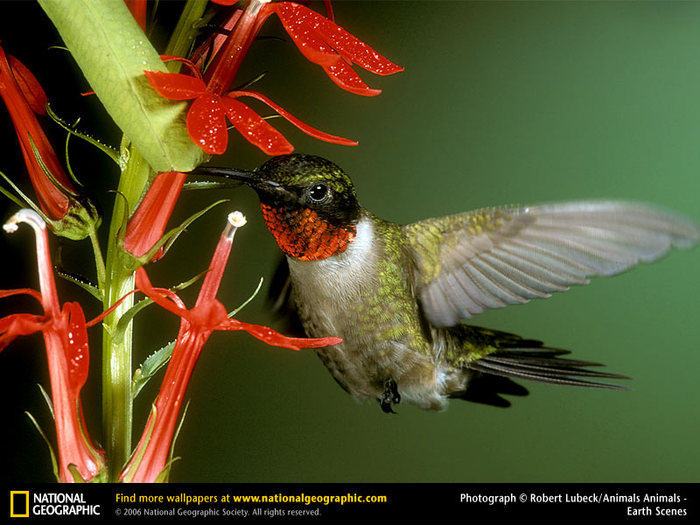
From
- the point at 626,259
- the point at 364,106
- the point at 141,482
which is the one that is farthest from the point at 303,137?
the point at 141,482

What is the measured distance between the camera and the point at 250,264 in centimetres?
126

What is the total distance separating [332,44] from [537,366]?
55 centimetres

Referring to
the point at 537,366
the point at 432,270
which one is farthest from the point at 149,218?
the point at 537,366

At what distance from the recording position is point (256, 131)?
44cm

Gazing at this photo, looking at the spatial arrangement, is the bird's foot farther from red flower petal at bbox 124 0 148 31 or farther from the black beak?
red flower petal at bbox 124 0 148 31

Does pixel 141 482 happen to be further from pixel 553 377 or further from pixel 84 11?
pixel 553 377

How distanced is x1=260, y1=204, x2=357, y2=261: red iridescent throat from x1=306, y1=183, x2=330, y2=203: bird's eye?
13mm

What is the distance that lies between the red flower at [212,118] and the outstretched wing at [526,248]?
1.04ft

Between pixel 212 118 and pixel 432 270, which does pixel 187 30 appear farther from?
pixel 432 270

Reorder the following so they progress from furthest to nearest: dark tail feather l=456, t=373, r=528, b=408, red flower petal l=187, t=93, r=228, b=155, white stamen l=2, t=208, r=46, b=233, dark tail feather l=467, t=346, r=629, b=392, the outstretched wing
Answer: dark tail feather l=456, t=373, r=528, b=408 → dark tail feather l=467, t=346, r=629, b=392 → the outstretched wing → white stamen l=2, t=208, r=46, b=233 → red flower petal l=187, t=93, r=228, b=155
